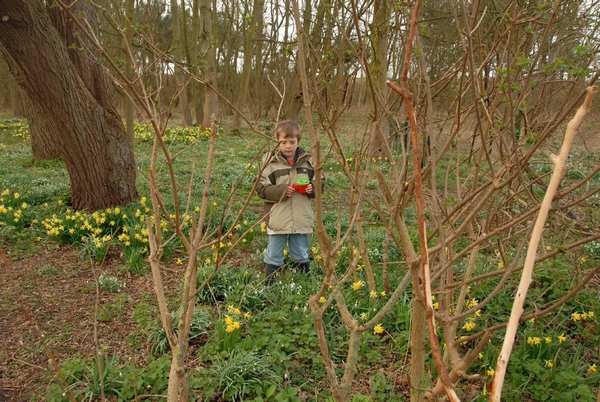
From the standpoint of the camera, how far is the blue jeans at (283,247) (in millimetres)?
3895

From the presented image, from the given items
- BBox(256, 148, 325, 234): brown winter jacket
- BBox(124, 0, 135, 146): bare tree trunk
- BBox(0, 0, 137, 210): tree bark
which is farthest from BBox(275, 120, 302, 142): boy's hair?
BBox(0, 0, 137, 210): tree bark

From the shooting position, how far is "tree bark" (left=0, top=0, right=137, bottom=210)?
4.49 m

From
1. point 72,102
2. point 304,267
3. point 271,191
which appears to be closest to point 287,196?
point 271,191

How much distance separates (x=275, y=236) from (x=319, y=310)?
2469 mm

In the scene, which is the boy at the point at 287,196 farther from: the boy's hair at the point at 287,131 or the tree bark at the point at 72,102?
the tree bark at the point at 72,102

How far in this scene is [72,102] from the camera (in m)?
4.92

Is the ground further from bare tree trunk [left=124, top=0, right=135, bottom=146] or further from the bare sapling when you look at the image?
the bare sapling

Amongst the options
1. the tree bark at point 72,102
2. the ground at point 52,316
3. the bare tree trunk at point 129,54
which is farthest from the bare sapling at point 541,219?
the tree bark at point 72,102

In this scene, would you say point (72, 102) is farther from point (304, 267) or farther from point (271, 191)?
point (304, 267)

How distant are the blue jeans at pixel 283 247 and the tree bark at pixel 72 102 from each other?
2599 millimetres

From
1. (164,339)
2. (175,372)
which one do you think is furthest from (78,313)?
(175,372)

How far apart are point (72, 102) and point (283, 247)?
298cm

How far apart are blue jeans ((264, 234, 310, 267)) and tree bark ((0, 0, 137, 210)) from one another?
2.60m

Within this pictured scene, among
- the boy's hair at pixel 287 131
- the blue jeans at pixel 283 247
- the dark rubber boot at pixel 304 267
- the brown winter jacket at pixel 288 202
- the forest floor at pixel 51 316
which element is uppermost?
the boy's hair at pixel 287 131
